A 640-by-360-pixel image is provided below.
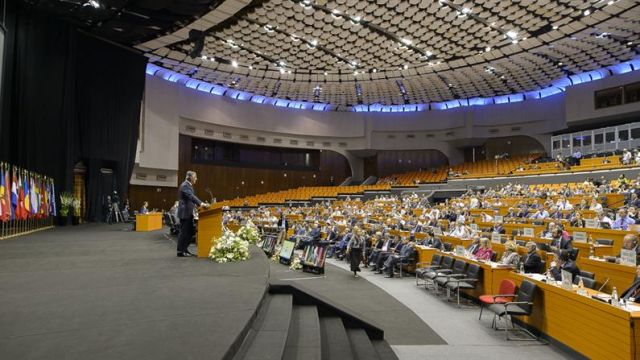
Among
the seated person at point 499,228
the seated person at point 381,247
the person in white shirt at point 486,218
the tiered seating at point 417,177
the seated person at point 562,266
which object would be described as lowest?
the seated person at point 381,247

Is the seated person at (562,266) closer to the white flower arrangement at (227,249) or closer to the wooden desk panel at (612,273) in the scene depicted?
the wooden desk panel at (612,273)

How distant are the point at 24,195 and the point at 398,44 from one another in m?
15.0

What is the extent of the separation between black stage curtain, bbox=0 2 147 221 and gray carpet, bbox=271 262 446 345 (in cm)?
896

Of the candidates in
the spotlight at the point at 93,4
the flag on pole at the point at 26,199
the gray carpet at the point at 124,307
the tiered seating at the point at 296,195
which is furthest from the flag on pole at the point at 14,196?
the tiered seating at the point at 296,195

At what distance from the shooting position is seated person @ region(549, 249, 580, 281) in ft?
17.7

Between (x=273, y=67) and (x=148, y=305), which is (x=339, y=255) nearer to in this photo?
(x=148, y=305)

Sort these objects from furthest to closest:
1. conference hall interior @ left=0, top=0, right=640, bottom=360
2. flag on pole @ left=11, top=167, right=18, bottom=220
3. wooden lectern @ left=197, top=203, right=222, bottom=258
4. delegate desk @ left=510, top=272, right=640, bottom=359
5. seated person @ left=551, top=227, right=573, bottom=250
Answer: flag on pole @ left=11, top=167, right=18, bottom=220, seated person @ left=551, top=227, right=573, bottom=250, wooden lectern @ left=197, top=203, right=222, bottom=258, conference hall interior @ left=0, top=0, right=640, bottom=360, delegate desk @ left=510, top=272, right=640, bottom=359

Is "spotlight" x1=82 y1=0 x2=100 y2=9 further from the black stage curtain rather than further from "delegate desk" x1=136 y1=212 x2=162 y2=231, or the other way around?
"delegate desk" x1=136 y1=212 x2=162 y2=231

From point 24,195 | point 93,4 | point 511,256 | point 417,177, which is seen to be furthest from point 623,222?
point 417,177

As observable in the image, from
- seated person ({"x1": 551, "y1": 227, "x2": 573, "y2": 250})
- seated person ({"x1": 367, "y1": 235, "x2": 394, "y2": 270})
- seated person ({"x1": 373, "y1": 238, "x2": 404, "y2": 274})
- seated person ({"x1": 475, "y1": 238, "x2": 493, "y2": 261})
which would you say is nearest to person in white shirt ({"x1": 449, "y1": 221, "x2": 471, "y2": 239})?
seated person ({"x1": 373, "y1": 238, "x2": 404, "y2": 274})

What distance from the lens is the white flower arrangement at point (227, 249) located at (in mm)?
5719

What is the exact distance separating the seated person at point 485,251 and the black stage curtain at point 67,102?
12.6 metres

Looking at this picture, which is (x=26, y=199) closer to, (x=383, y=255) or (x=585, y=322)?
(x=383, y=255)

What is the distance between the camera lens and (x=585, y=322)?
4238mm
